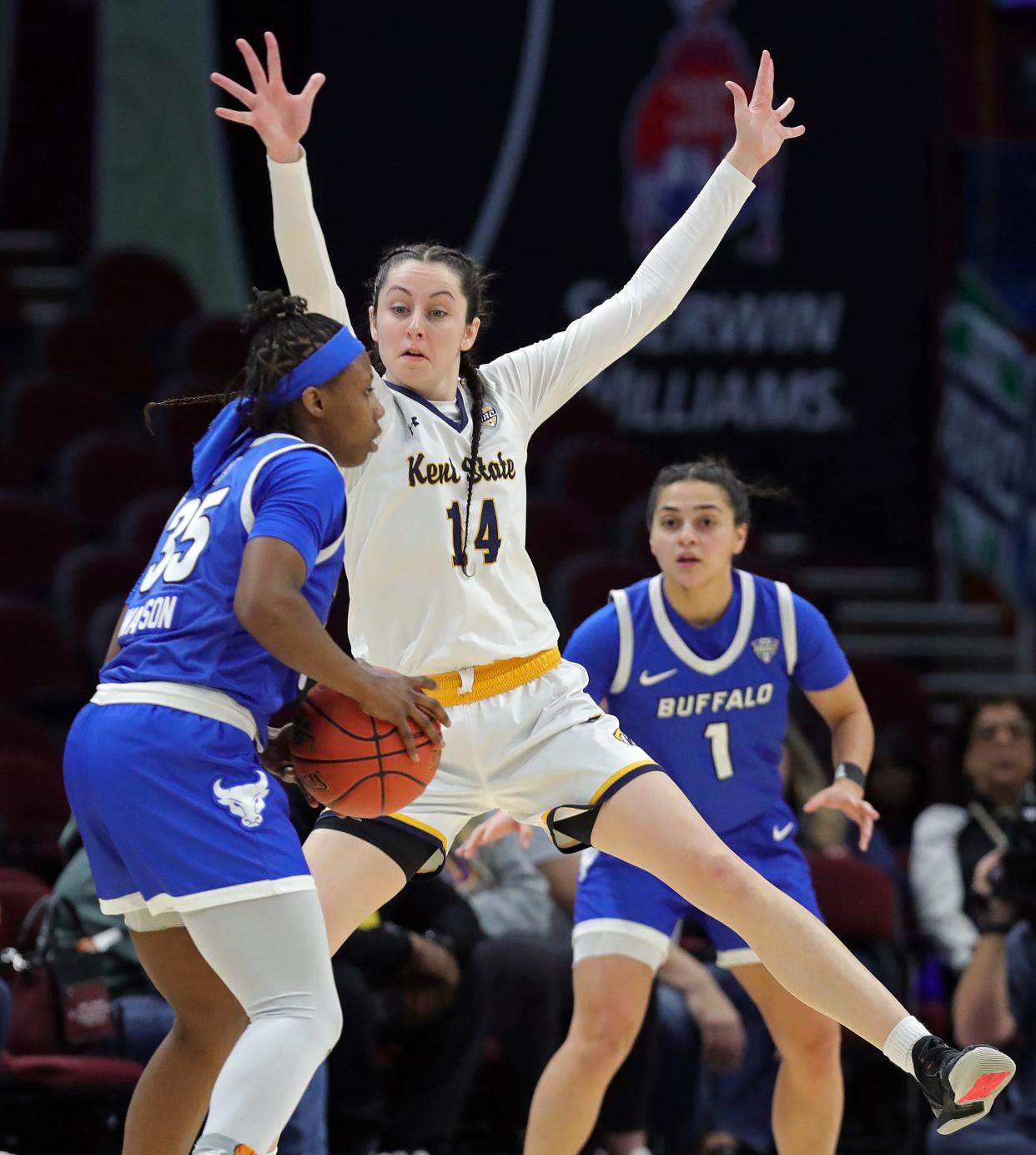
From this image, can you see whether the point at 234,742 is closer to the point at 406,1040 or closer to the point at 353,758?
the point at 353,758

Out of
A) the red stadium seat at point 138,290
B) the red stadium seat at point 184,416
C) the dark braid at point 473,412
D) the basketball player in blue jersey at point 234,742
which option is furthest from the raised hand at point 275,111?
the red stadium seat at point 138,290

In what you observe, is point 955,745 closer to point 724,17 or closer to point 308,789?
point 308,789

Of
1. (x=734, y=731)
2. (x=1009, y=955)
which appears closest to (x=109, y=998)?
(x=734, y=731)

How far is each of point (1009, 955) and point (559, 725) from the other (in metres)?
2.62

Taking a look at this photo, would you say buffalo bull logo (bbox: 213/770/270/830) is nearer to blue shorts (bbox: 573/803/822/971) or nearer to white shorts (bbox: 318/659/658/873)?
white shorts (bbox: 318/659/658/873)

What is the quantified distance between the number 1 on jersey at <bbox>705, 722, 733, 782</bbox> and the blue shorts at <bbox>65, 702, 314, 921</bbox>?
1816mm

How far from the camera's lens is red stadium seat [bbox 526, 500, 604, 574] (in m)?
10.0

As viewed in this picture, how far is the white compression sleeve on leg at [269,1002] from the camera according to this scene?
3404 mm

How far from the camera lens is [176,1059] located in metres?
3.78

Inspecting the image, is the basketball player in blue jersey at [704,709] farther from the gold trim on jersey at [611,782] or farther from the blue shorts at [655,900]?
the gold trim on jersey at [611,782]

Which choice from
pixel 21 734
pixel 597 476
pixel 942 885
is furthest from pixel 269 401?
pixel 597 476

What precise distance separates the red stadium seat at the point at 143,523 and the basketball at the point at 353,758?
5378 mm

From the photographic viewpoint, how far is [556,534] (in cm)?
1006

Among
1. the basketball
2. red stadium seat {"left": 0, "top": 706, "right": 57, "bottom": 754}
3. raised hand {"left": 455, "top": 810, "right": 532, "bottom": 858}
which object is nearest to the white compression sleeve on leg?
the basketball
